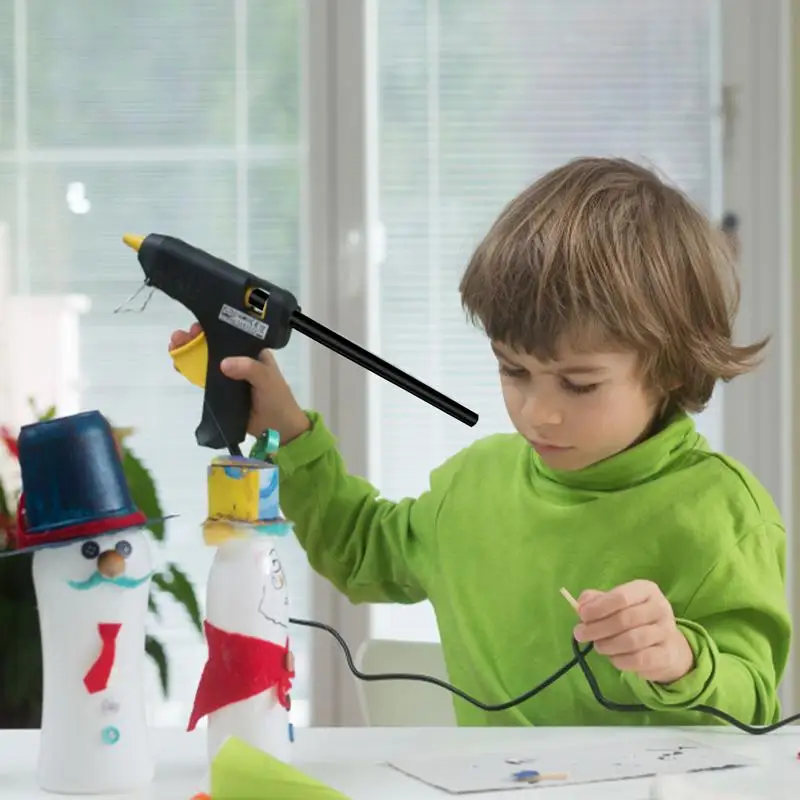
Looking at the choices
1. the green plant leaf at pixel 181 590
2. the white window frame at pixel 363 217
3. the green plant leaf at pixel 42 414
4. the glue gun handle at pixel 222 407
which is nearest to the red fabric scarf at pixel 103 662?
the glue gun handle at pixel 222 407

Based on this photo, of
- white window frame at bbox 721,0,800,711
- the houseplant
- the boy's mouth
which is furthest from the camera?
white window frame at bbox 721,0,800,711

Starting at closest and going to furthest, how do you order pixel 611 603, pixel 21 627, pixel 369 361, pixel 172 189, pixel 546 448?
pixel 611 603, pixel 369 361, pixel 546 448, pixel 21 627, pixel 172 189

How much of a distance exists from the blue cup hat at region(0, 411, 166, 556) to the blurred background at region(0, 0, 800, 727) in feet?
4.80

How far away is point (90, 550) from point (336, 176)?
1553 millimetres

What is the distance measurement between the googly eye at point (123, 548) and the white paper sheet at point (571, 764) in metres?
0.20

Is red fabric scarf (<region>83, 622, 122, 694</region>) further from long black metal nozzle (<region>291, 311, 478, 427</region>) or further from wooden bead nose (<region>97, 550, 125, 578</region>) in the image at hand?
long black metal nozzle (<region>291, 311, 478, 427</region>)

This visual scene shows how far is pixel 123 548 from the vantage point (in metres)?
0.70

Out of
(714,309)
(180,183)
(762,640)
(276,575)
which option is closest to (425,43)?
(180,183)

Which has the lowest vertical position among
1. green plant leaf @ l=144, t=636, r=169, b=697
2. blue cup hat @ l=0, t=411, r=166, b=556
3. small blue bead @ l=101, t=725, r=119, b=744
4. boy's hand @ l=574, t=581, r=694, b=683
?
green plant leaf @ l=144, t=636, r=169, b=697

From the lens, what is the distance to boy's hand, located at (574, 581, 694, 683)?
798mm

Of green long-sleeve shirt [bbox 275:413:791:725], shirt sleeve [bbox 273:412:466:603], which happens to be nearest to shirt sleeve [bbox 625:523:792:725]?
green long-sleeve shirt [bbox 275:413:791:725]

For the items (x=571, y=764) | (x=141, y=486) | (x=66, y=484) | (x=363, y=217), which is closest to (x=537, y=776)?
(x=571, y=764)

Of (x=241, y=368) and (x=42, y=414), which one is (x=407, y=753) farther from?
(x=42, y=414)

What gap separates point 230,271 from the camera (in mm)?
957
